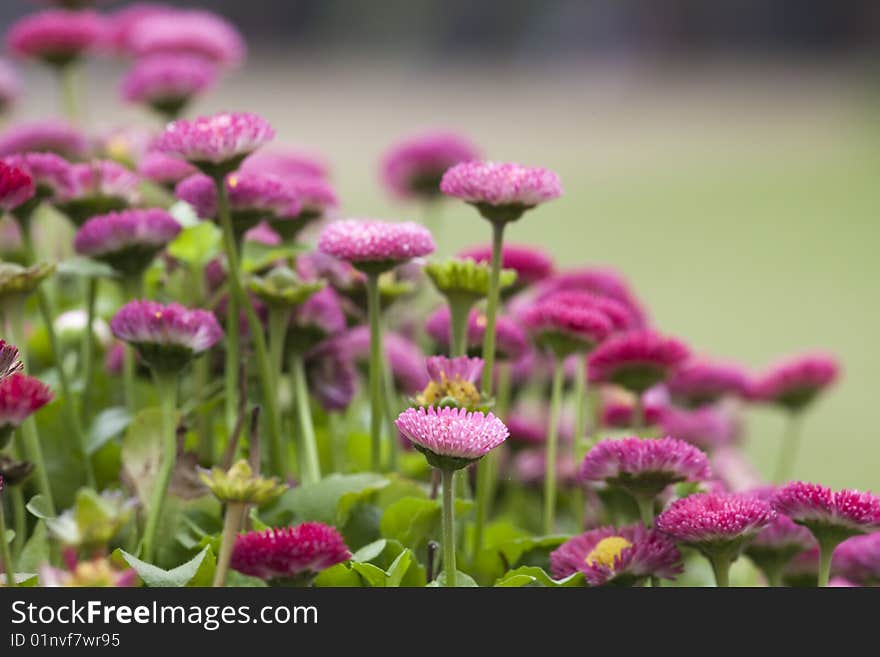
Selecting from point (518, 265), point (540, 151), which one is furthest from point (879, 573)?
point (540, 151)

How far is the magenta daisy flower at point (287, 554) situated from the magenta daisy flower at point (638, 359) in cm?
30

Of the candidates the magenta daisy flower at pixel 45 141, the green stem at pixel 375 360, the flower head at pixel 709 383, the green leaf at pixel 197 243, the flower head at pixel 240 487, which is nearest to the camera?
the flower head at pixel 240 487

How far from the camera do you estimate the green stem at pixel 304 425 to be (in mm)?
754

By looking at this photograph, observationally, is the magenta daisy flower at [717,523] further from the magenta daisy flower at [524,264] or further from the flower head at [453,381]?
the magenta daisy flower at [524,264]

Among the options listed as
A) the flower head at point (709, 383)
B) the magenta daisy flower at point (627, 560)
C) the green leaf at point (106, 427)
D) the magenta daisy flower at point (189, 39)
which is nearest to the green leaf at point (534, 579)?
the magenta daisy flower at point (627, 560)

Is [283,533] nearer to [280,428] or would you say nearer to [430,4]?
[280,428]

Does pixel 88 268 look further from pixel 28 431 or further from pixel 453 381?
pixel 453 381

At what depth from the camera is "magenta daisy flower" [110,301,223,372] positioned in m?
0.63

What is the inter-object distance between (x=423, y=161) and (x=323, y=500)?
1.66 feet

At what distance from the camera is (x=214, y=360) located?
2.75 ft

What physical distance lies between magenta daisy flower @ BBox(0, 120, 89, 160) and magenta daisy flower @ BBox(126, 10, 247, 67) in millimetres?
185

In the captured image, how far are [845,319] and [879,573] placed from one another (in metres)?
3.86

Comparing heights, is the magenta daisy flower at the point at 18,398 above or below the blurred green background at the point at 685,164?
above
